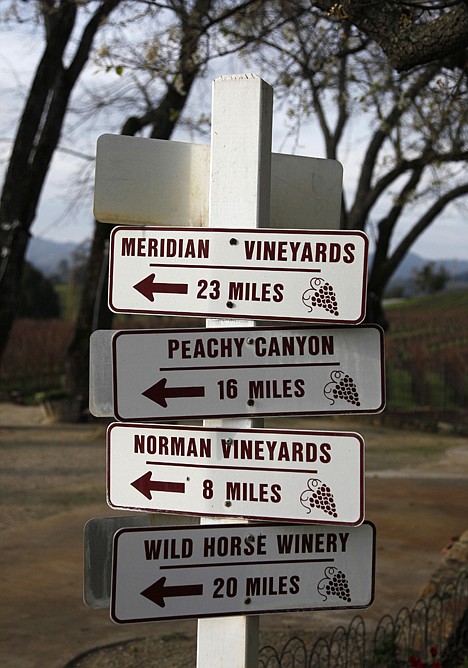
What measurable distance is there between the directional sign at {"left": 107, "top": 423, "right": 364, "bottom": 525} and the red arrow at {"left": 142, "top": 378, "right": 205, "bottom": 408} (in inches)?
3.4

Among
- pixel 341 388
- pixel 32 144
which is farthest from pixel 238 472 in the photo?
pixel 32 144

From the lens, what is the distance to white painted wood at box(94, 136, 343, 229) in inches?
99.3

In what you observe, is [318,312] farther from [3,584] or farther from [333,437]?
[3,584]

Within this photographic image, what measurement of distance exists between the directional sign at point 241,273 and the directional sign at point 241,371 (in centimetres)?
7

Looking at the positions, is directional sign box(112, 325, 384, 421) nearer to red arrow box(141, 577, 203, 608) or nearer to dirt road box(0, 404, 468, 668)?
red arrow box(141, 577, 203, 608)

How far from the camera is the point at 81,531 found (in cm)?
898

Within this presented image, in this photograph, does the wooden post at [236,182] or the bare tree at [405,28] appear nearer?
the wooden post at [236,182]

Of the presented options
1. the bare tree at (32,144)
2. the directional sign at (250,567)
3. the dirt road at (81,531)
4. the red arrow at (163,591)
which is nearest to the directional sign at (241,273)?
the directional sign at (250,567)

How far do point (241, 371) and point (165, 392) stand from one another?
0.21 meters

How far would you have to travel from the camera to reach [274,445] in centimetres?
244

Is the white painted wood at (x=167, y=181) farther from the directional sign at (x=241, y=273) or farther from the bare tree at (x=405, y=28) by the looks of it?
the bare tree at (x=405, y=28)

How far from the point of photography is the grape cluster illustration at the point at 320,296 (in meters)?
2.39

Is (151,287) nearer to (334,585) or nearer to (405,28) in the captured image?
(334,585)

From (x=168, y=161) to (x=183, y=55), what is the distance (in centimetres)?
611
